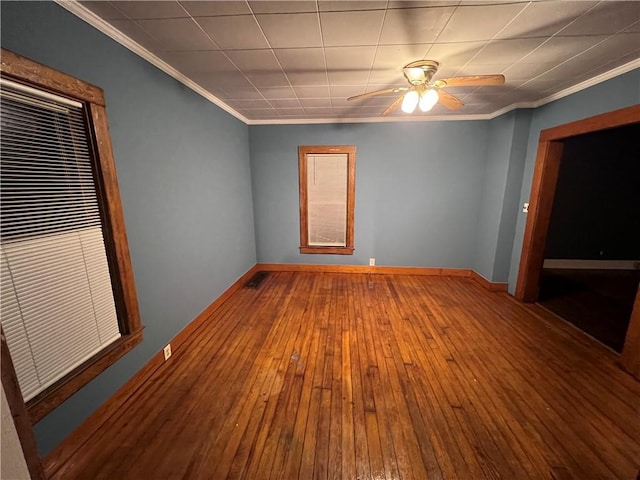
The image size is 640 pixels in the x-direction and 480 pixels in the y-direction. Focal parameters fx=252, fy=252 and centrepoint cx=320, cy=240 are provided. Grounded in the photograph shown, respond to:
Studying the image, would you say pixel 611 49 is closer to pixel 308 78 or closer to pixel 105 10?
pixel 308 78

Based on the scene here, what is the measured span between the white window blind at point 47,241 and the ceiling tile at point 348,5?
1.52 m

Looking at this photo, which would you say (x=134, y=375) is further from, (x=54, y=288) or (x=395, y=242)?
(x=395, y=242)

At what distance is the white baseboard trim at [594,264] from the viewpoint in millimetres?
4352

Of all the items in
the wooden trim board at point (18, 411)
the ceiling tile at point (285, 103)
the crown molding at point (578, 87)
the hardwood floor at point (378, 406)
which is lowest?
the hardwood floor at point (378, 406)

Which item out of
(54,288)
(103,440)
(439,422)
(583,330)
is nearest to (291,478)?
(439,422)

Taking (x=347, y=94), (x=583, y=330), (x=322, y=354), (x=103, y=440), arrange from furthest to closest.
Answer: (x=347, y=94)
(x=583, y=330)
(x=322, y=354)
(x=103, y=440)

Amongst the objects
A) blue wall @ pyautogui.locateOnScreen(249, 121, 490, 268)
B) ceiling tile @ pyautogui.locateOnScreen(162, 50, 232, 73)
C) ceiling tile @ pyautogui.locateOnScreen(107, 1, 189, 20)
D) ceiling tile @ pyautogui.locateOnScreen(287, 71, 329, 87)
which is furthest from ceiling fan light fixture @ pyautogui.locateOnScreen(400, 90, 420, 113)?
blue wall @ pyautogui.locateOnScreen(249, 121, 490, 268)

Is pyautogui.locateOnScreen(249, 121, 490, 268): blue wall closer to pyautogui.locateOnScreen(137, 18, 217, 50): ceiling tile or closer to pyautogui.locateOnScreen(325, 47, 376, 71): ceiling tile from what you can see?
pyautogui.locateOnScreen(325, 47, 376, 71): ceiling tile

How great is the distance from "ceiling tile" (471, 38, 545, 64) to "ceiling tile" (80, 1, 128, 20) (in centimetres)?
240

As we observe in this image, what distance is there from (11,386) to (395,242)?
4.12 m

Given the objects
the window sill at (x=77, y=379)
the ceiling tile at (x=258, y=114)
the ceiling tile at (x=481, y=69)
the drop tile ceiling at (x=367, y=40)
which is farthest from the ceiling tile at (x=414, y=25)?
the window sill at (x=77, y=379)

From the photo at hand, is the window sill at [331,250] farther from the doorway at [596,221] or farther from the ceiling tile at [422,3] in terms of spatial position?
the ceiling tile at [422,3]

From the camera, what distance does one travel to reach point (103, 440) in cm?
153

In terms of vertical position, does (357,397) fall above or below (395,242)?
below
